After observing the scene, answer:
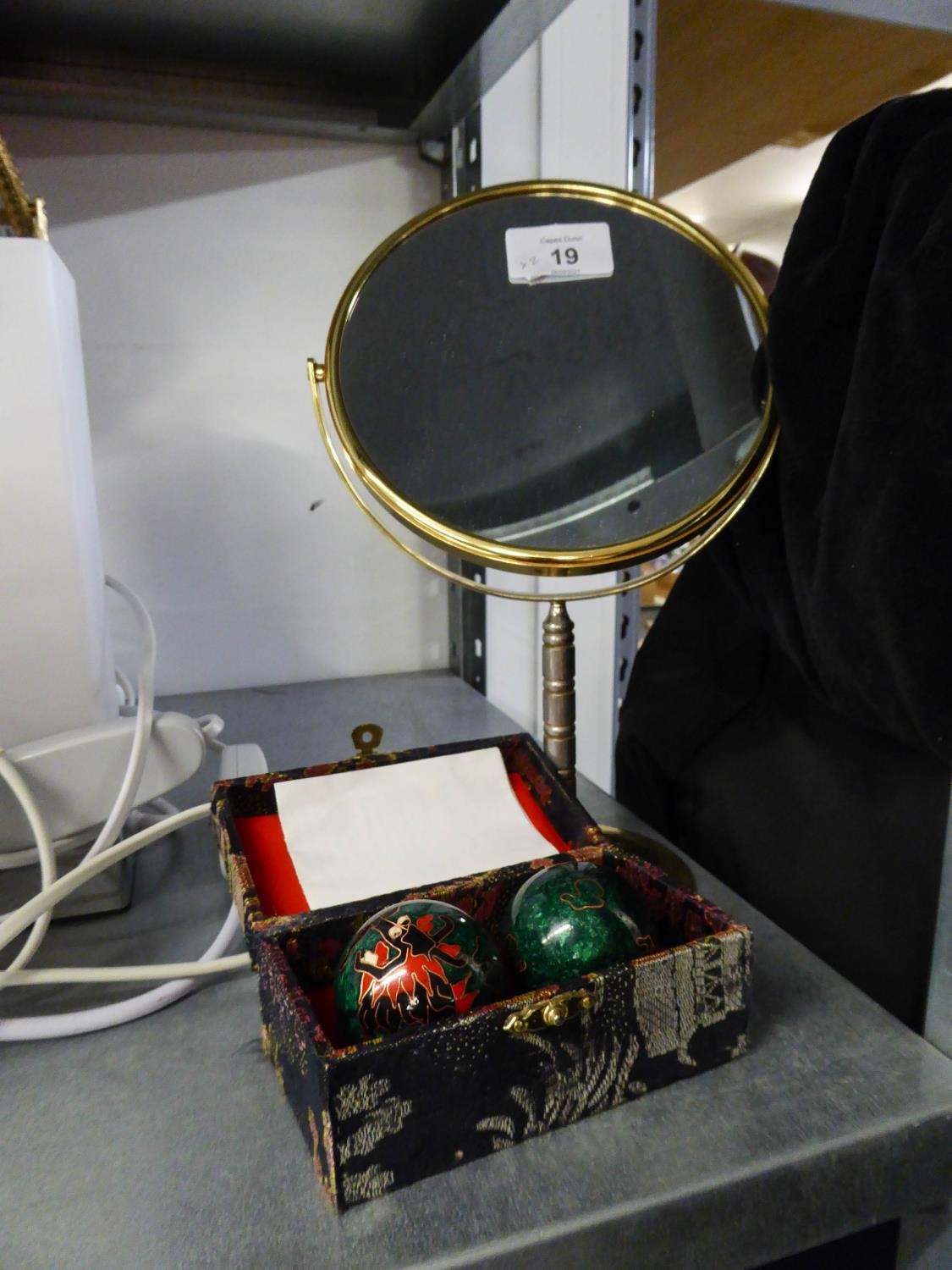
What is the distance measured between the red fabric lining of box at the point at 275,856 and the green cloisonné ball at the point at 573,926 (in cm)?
8

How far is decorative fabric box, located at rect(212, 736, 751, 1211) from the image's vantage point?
26cm

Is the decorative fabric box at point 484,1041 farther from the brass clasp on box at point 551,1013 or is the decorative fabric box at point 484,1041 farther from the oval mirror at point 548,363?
the oval mirror at point 548,363

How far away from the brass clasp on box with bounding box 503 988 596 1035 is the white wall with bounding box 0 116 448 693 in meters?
0.68

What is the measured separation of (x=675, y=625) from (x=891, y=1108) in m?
0.28

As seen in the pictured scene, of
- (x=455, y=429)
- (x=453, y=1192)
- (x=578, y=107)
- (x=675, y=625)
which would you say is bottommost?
(x=453, y=1192)

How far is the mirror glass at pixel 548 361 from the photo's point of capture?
0.44 meters

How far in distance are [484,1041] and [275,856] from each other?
0.56 ft

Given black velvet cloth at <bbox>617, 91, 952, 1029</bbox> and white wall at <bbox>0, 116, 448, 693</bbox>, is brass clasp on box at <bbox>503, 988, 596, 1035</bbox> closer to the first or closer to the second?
black velvet cloth at <bbox>617, 91, 952, 1029</bbox>

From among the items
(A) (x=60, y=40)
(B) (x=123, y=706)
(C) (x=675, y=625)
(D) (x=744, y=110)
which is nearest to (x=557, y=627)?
(C) (x=675, y=625)

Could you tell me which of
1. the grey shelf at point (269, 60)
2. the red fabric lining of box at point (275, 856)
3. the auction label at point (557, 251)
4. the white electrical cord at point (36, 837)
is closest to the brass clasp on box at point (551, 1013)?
the red fabric lining of box at point (275, 856)

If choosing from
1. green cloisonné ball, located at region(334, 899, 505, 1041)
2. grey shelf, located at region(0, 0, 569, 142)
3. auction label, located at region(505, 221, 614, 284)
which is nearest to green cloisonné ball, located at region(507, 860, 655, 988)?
green cloisonné ball, located at region(334, 899, 505, 1041)

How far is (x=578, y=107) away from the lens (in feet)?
2.23

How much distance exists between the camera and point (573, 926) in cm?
31

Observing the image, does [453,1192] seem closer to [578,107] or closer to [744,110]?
[578,107]
